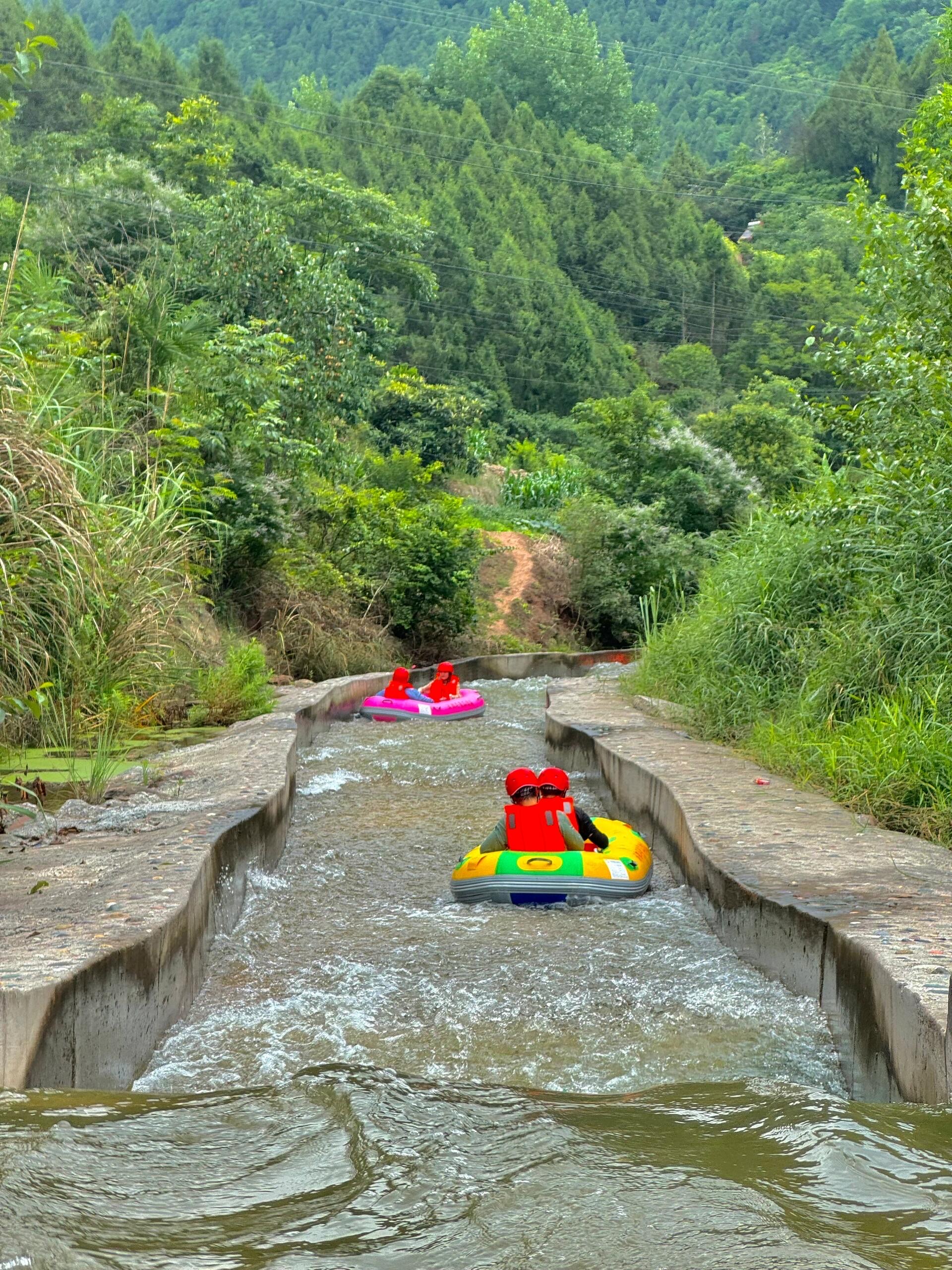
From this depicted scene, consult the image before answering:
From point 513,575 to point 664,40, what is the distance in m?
112

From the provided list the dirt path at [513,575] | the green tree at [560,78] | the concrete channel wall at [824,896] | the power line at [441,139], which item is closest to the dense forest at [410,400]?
the power line at [441,139]

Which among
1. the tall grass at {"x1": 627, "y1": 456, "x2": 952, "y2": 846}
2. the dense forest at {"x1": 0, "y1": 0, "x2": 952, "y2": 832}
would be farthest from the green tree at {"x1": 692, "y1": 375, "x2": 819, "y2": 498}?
the tall grass at {"x1": 627, "y1": 456, "x2": 952, "y2": 846}

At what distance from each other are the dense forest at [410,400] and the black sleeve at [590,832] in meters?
1.51

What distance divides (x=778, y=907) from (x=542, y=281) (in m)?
53.9

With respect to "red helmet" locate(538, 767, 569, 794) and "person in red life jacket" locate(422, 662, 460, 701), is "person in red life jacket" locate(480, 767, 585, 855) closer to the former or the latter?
"red helmet" locate(538, 767, 569, 794)

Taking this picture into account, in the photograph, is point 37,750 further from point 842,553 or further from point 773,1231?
point 773,1231

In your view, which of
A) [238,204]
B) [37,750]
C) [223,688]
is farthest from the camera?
[238,204]

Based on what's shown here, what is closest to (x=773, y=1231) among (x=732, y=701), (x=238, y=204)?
(x=732, y=701)

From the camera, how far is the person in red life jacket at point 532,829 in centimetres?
696

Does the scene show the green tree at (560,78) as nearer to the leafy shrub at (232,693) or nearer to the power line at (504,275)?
the power line at (504,275)

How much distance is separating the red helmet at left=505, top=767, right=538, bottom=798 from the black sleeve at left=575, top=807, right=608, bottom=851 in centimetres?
29

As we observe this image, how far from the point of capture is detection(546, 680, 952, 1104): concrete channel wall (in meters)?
4.02

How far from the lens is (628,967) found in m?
5.59

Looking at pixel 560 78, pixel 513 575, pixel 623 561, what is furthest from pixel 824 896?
pixel 560 78
